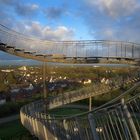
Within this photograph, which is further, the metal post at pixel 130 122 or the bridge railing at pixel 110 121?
the bridge railing at pixel 110 121

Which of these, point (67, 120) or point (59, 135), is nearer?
point (67, 120)

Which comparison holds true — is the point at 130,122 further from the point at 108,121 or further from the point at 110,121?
the point at 108,121

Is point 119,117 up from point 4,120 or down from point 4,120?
up

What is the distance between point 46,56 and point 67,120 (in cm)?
2807

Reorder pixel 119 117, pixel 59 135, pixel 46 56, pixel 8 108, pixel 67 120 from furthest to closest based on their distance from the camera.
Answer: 1. pixel 8 108
2. pixel 46 56
3. pixel 59 135
4. pixel 67 120
5. pixel 119 117

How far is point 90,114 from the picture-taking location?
273 inches

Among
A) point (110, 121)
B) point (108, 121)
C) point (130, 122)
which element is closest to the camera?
point (130, 122)

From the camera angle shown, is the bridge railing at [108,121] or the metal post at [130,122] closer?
the metal post at [130,122]

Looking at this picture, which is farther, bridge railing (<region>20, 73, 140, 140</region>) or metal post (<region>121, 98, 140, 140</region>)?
bridge railing (<region>20, 73, 140, 140</region>)

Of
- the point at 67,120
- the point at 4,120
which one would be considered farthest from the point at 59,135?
the point at 4,120

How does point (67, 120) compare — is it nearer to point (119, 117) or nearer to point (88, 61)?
point (119, 117)

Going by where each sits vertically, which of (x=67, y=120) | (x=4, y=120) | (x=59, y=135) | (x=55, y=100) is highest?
(x=67, y=120)

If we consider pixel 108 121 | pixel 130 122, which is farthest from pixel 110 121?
pixel 130 122

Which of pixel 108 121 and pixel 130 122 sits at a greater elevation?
pixel 130 122
